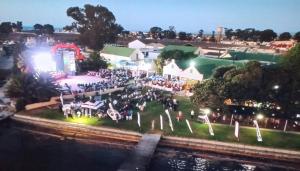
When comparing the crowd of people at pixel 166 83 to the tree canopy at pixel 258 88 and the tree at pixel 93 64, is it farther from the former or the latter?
the tree at pixel 93 64

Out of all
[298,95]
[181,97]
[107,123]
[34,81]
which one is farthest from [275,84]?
[34,81]

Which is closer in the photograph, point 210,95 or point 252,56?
point 210,95

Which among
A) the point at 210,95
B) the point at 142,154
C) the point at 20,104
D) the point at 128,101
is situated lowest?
the point at 142,154

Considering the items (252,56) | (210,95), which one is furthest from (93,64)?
(210,95)

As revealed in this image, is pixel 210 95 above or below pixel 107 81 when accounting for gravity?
above

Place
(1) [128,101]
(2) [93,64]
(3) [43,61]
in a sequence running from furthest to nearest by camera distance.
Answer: (2) [93,64], (3) [43,61], (1) [128,101]

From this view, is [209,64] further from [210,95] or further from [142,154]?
[142,154]

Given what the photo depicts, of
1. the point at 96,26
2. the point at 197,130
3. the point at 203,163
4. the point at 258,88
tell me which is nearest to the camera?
the point at 203,163
